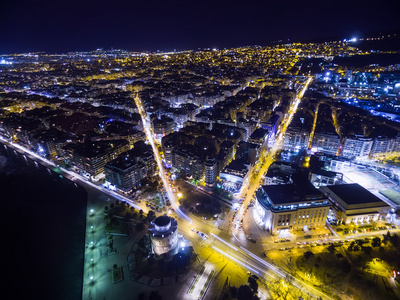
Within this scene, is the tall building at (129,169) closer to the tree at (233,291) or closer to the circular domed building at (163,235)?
the circular domed building at (163,235)

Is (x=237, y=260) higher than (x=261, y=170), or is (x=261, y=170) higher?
(x=261, y=170)

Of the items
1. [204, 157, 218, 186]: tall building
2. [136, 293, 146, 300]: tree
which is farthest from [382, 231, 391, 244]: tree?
[136, 293, 146, 300]: tree

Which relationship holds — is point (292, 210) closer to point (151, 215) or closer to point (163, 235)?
point (163, 235)

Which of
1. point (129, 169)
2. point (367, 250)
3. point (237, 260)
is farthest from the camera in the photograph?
point (129, 169)

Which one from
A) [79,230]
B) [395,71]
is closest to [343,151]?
[79,230]

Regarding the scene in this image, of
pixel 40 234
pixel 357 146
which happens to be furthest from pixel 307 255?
pixel 40 234

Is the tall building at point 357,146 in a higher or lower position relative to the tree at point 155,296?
higher

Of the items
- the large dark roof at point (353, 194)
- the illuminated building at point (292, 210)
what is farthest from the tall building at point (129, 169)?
the large dark roof at point (353, 194)
